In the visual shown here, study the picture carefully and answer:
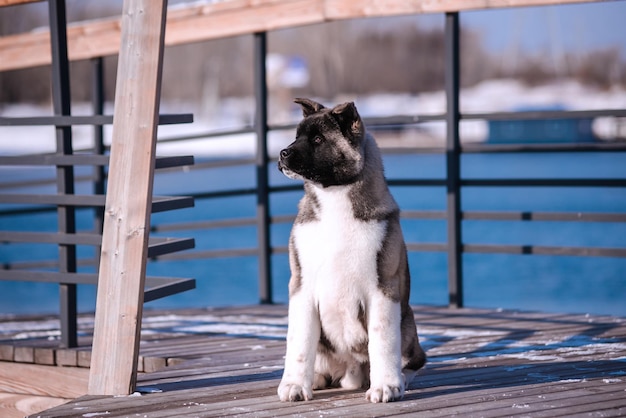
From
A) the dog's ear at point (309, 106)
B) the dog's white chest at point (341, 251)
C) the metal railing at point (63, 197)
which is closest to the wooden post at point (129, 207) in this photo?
the metal railing at point (63, 197)

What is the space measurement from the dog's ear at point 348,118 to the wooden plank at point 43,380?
1.88 meters

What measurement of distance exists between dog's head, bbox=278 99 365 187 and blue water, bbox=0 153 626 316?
8.28m

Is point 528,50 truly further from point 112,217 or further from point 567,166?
point 112,217

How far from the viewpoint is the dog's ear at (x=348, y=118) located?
10.3 ft

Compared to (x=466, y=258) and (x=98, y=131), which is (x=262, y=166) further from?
(x=466, y=258)

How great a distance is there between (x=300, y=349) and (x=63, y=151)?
179cm

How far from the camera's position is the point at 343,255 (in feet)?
10.4

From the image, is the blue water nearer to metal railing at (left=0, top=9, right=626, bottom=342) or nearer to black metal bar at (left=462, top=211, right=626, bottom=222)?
metal railing at (left=0, top=9, right=626, bottom=342)

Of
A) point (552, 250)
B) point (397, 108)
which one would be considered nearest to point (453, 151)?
point (552, 250)

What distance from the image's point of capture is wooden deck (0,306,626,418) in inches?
127

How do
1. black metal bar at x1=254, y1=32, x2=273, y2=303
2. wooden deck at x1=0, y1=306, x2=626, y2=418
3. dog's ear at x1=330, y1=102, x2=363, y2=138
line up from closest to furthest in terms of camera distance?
dog's ear at x1=330, y1=102, x2=363, y2=138 → wooden deck at x1=0, y1=306, x2=626, y2=418 → black metal bar at x1=254, y1=32, x2=273, y2=303

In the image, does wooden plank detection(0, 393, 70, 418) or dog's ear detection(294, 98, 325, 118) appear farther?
wooden plank detection(0, 393, 70, 418)

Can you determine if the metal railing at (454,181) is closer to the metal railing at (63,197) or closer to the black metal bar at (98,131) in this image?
the black metal bar at (98,131)

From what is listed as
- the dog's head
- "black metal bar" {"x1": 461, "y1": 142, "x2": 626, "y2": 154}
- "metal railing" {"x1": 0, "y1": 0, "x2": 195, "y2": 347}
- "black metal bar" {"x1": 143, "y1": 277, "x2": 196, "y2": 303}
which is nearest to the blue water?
"black metal bar" {"x1": 461, "y1": 142, "x2": 626, "y2": 154}
